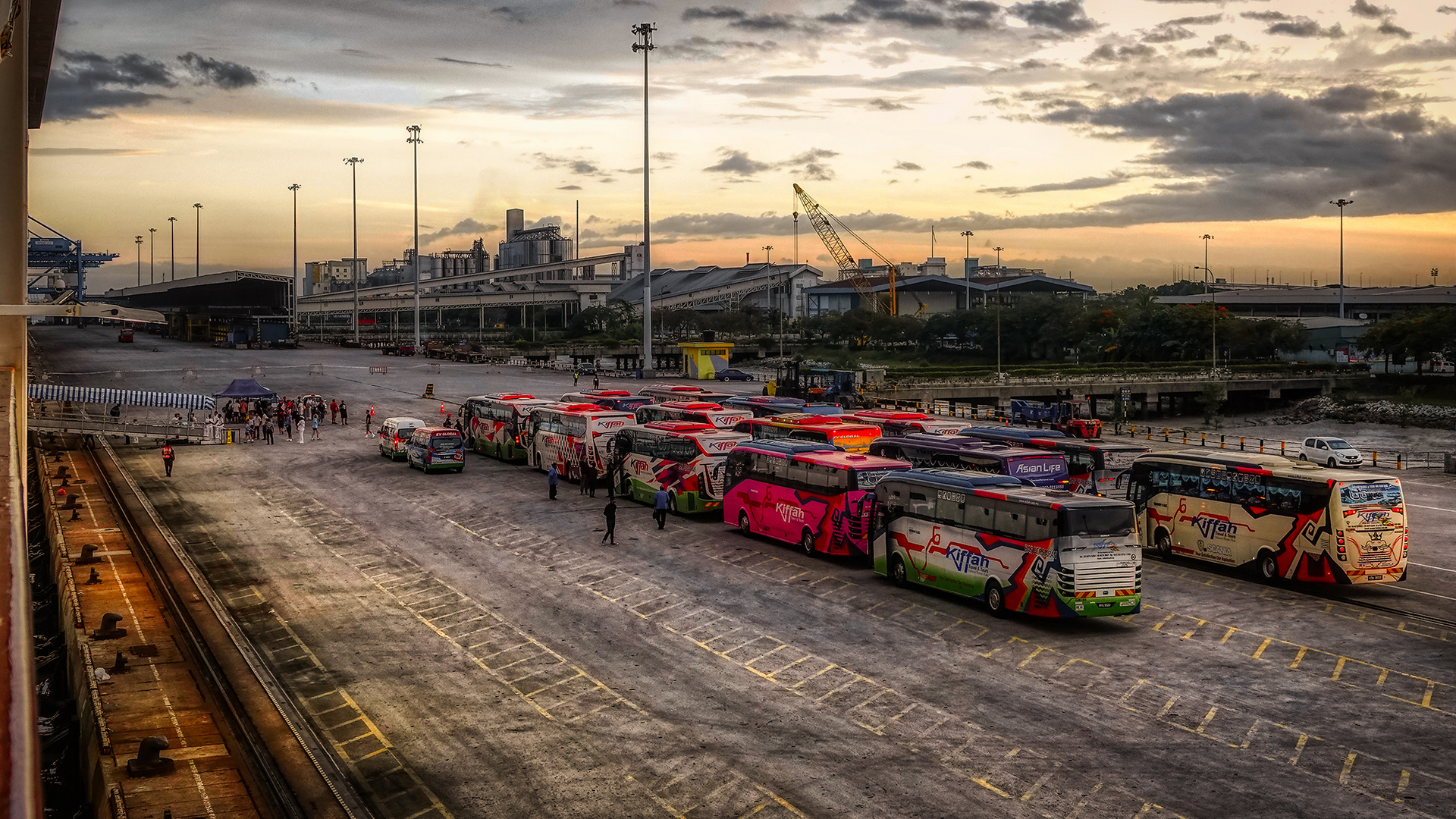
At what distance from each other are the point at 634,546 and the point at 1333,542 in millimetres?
18652

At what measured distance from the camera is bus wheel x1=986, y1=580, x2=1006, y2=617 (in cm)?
2669

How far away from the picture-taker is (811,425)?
4441 cm

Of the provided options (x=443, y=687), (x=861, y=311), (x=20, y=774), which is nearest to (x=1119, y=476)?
(x=443, y=687)

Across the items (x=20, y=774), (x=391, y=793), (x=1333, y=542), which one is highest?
(x=20, y=774)

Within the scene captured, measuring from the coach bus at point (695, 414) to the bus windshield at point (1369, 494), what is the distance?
930 inches

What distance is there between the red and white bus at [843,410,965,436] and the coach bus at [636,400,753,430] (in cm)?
479

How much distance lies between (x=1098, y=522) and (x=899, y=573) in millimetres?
6251

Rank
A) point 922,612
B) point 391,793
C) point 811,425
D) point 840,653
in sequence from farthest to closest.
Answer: point 811,425 → point 922,612 → point 840,653 → point 391,793

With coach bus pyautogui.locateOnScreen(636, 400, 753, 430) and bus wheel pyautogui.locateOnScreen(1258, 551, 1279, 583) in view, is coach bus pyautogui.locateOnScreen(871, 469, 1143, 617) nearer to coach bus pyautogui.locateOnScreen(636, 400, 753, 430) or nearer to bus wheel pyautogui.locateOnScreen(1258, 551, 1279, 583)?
bus wheel pyautogui.locateOnScreen(1258, 551, 1279, 583)

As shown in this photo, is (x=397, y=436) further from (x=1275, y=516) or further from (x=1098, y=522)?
(x=1275, y=516)

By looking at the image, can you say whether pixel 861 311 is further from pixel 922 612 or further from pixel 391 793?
pixel 391 793

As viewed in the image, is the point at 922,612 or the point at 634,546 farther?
the point at 634,546

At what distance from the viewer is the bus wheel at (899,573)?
97.6 ft

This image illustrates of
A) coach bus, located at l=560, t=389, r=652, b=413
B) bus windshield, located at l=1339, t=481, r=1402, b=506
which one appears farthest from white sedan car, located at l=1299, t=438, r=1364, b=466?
coach bus, located at l=560, t=389, r=652, b=413
